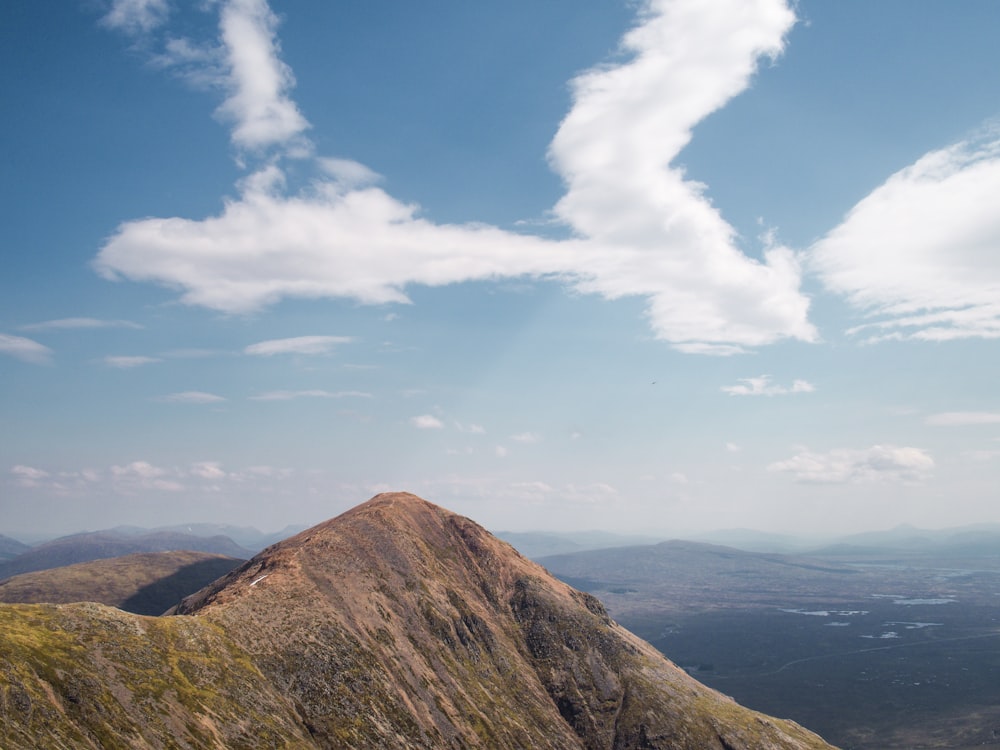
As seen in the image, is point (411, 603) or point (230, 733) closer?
point (230, 733)

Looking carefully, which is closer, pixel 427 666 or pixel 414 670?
pixel 414 670

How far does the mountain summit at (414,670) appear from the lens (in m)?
132

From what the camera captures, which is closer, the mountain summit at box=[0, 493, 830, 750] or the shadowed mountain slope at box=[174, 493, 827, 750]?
the mountain summit at box=[0, 493, 830, 750]

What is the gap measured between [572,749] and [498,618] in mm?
46338

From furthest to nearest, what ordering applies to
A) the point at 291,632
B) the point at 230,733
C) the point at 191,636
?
the point at 291,632 < the point at 191,636 < the point at 230,733

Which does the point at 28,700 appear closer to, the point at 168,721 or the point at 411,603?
the point at 168,721

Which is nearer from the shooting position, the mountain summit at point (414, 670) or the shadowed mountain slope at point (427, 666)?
the mountain summit at point (414, 670)

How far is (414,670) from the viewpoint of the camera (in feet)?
514

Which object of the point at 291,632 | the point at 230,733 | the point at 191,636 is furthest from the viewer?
the point at 291,632

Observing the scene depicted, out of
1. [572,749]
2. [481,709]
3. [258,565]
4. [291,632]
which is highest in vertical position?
[258,565]

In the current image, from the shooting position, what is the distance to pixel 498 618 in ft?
653

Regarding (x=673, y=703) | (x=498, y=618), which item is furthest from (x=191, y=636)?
(x=673, y=703)

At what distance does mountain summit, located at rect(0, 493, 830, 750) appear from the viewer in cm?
13188

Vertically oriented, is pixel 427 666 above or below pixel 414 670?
below
